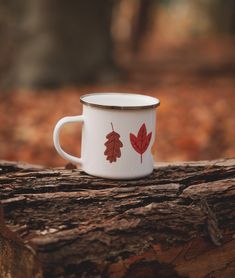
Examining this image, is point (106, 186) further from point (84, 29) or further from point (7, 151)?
point (84, 29)

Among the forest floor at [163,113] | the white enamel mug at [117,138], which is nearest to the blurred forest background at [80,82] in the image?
the forest floor at [163,113]

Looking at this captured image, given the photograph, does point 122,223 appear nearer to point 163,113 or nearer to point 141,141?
point 141,141

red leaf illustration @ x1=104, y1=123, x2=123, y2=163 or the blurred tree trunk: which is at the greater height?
the blurred tree trunk

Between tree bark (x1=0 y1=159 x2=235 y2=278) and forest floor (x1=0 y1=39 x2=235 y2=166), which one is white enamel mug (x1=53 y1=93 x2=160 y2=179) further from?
forest floor (x1=0 y1=39 x2=235 y2=166)

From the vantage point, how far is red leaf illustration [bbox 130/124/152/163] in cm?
152

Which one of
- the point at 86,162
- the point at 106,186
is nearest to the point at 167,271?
the point at 106,186

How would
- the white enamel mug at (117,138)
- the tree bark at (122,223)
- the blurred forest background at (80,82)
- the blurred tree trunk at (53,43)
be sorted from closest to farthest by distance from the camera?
1. the tree bark at (122,223)
2. the white enamel mug at (117,138)
3. the blurred forest background at (80,82)
4. the blurred tree trunk at (53,43)

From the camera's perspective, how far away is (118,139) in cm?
151

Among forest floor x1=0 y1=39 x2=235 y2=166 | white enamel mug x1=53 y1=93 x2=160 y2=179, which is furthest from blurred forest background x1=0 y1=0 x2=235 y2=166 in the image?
white enamel mug x1=53 y1=93 x2=160 y2=179

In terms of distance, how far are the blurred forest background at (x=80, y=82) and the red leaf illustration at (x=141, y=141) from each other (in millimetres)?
1607

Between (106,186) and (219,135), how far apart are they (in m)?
2.12

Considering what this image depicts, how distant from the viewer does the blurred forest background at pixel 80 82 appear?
3387mm

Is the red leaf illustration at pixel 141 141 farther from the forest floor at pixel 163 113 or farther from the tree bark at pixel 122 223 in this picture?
the forest floor at pixel 163 113

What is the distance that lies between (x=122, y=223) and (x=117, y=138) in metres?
0.27
